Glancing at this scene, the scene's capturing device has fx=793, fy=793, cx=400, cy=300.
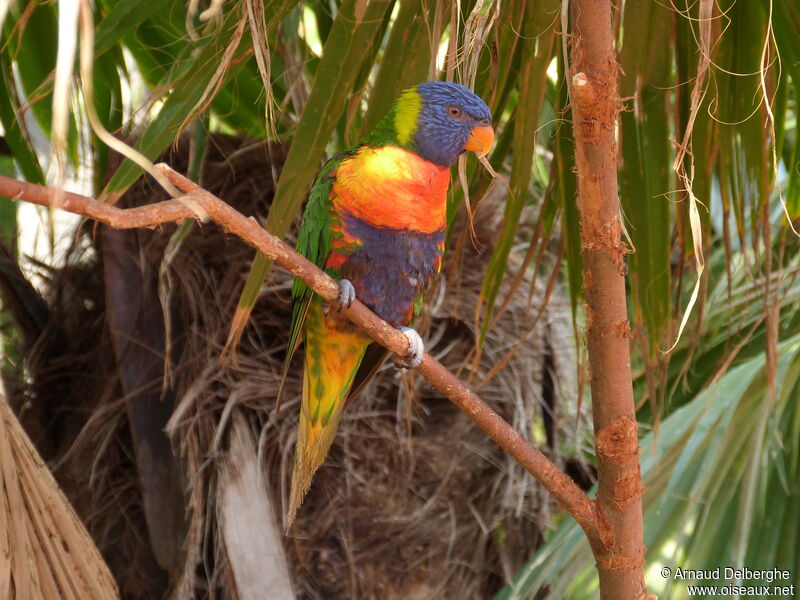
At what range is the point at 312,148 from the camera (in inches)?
59.3

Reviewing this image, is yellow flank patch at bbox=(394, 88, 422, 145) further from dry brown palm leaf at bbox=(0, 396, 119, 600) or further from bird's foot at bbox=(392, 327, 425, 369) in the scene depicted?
dry brown palm leaf at bbox=(0, 396, 119, 600)

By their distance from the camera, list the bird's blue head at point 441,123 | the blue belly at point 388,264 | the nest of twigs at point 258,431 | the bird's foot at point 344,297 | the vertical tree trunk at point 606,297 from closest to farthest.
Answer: the vertical tree trunk at point 606,297 < the bird's foot at point 344,297 < the bird's blue head at point 441,123 < the blue belly at point 388,264 < the nest of twigs at point 258,431

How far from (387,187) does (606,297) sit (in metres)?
0.67

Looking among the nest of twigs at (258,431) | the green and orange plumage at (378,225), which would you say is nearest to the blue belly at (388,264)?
the green and orange plumage at (378,225)

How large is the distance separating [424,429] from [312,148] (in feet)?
5.48

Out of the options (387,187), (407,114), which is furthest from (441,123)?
(387,187)

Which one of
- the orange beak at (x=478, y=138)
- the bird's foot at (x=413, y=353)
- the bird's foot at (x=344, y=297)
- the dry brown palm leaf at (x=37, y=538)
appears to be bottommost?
the dry brown palm leaf at (x=37, y=538)

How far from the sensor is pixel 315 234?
193cm

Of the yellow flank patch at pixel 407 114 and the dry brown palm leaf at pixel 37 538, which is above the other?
the yellow flank patch at pixel 407 114

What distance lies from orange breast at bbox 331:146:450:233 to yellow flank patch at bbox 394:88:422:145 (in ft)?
0.16

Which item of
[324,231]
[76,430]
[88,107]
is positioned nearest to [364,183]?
[324,231]

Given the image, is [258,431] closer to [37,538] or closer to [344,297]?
[37,538]

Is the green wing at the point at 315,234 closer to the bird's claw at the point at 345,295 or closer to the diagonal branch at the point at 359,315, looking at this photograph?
the bird's claw at the point at 345,295

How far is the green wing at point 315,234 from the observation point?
188 cm
